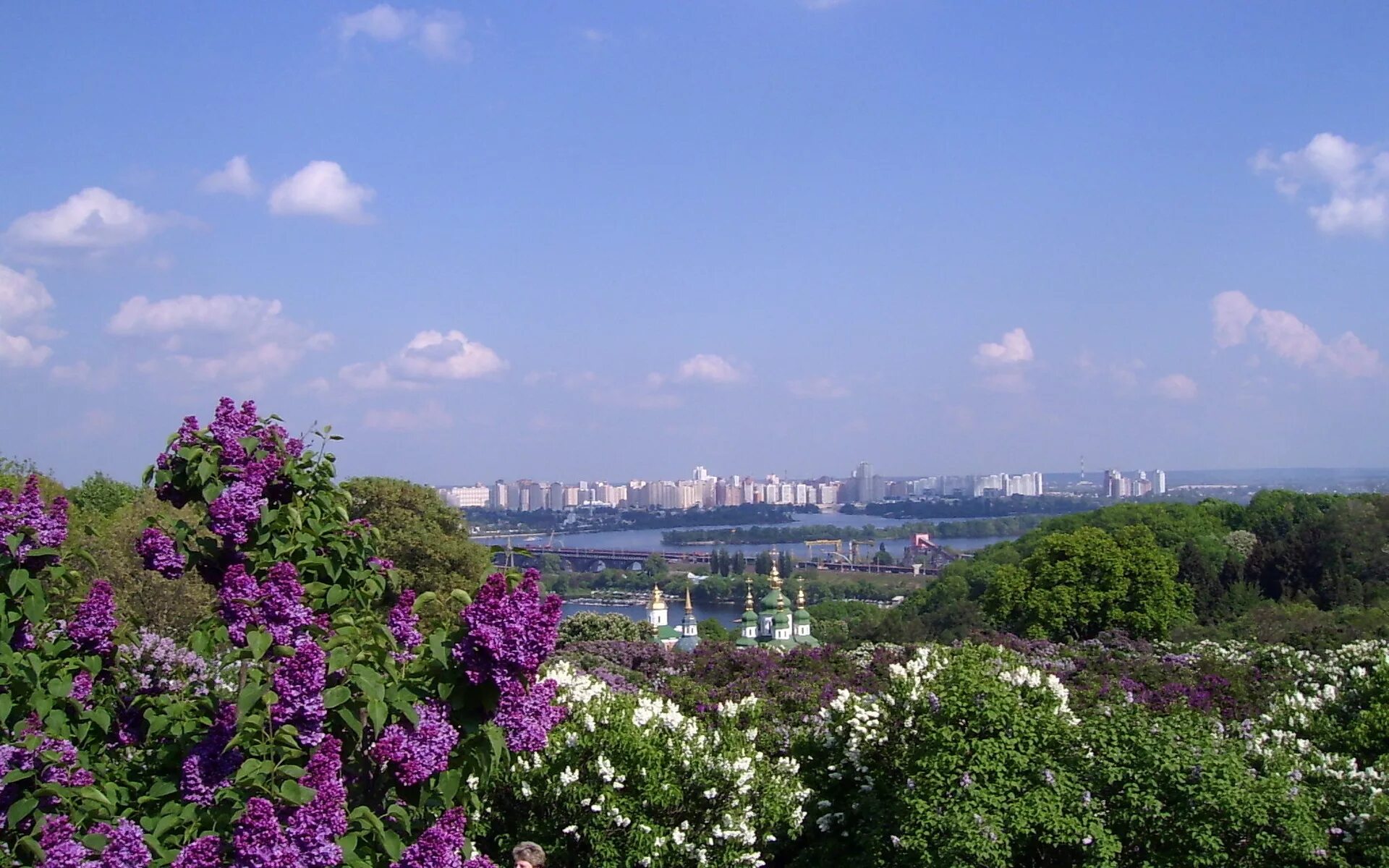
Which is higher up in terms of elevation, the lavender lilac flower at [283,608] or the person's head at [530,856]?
the lavender lilac flower at [283,608]

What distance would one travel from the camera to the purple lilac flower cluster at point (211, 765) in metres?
4.24

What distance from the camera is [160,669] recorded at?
23.1ft

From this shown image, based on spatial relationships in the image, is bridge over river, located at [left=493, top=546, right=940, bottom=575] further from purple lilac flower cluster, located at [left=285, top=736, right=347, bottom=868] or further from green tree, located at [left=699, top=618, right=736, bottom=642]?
purple lilac flower cluster, located at [left=285, top=736, right=347, bottom=868]

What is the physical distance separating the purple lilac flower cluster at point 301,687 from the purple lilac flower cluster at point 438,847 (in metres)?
0.52

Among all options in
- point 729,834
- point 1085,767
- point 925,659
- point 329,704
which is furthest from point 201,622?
point 925,659

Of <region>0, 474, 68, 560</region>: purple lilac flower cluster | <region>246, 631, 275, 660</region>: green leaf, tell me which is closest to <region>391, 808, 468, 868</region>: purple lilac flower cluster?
<region>246, 631, 275, 660</region>: green leaf

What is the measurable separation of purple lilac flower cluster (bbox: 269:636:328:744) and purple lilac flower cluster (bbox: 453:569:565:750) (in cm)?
46

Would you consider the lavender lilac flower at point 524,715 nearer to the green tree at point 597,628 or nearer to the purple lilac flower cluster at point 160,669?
the purple lilac flower cluster at point 160,669

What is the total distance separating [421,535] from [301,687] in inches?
818

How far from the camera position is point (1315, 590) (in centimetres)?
3872

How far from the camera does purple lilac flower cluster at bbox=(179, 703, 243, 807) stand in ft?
13.9

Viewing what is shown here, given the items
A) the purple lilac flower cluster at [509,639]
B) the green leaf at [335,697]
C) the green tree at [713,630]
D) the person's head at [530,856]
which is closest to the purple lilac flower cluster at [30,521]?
the green leaf at [335,697]

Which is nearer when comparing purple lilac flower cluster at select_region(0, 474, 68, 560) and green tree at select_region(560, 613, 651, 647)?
purple lilac flower cluster at select_region(0, 474, 68, 560)

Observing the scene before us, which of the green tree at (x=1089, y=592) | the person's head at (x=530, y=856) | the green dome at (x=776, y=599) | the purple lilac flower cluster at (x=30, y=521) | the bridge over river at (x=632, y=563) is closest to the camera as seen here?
the purple lilac flower cluster at (x=30, y=521)
